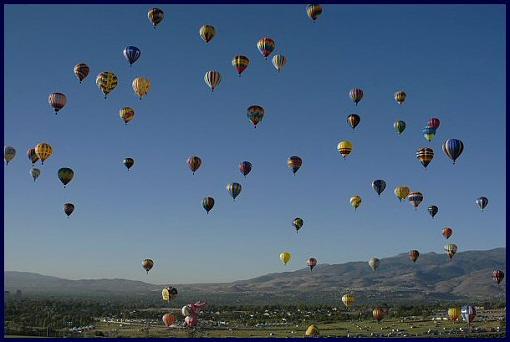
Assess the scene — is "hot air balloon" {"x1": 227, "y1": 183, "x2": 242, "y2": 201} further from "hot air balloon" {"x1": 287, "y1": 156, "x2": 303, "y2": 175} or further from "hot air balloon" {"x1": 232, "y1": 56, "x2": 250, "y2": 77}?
"hot air balloon" {"x1": 232, "y1": 56, "x2": 250, "y2": 77}

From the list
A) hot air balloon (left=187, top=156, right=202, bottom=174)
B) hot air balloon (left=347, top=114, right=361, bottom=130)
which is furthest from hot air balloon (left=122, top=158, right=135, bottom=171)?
hot air balloon (left=347, top=114, right=361, bottom=130)

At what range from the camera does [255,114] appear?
5106cm

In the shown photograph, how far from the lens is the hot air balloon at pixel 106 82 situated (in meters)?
47.8

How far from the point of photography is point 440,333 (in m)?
69.6

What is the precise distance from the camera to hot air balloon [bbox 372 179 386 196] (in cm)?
6062

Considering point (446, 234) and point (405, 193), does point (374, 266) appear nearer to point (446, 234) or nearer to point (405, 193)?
point (446, 234)

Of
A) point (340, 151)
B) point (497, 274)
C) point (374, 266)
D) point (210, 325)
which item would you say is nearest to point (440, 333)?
point (497, 274)

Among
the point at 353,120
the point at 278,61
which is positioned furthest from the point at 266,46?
the point at 353,120

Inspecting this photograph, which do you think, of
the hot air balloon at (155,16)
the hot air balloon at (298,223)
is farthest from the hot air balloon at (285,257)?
the hot air balloon at (155,16)

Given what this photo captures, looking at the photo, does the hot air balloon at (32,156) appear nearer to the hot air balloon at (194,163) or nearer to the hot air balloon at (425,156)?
the hot air balloon at (194,163)

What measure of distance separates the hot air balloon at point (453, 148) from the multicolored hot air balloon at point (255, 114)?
13027 mm

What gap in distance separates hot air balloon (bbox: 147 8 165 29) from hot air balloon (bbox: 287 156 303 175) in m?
16.6

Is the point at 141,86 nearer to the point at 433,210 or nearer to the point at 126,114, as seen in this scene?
the point at 126,114

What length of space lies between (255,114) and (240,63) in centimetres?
419
